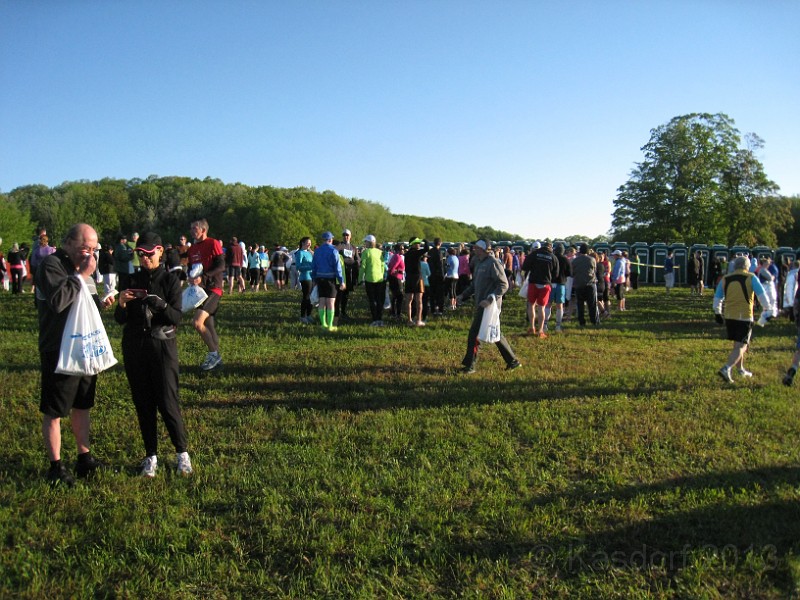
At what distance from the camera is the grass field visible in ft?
10.4

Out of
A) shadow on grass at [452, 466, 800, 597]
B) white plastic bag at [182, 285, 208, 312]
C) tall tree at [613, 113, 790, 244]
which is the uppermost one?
tall tree at [613, 113, 790, 244]

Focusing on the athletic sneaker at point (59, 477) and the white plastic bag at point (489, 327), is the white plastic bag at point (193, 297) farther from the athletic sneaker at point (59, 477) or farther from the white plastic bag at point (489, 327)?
the white plastic bag at point (489, 327)

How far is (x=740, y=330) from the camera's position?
7715mm

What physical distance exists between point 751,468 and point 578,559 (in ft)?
7.95

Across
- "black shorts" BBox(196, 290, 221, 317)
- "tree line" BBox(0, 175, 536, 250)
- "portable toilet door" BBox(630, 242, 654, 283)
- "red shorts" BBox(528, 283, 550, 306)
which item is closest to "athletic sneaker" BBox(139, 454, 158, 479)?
"black shorts" BBox(196, 290, 221, 317)

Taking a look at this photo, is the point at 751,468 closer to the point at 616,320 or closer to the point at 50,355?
the point at 50,355

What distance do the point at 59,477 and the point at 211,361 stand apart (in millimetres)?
3598

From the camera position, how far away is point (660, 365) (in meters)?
8.88

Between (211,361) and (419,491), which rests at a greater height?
(211,361)

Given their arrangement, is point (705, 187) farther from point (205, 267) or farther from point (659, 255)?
point (205, 267)

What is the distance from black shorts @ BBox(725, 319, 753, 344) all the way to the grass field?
2.20 ft

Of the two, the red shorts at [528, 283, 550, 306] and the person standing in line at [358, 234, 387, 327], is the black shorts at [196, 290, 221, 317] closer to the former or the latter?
the person standing in line at [358, 234, 387, 327]

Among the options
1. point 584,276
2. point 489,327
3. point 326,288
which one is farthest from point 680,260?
point 489,327

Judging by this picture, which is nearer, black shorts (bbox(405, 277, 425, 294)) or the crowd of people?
the crowd of people
